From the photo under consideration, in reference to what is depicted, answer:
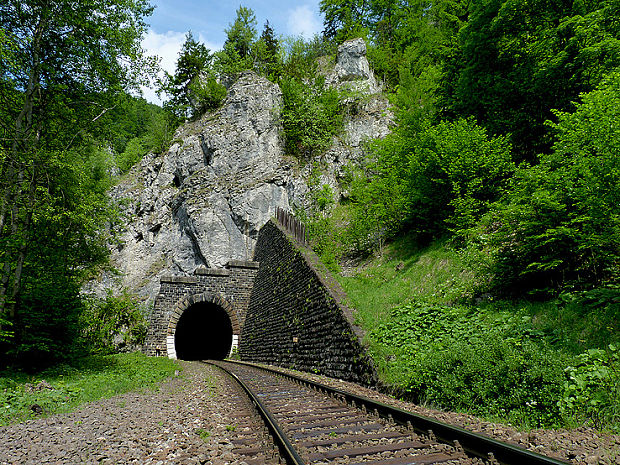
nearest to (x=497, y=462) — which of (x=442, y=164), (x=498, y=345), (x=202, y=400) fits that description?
(x=498, y=345)

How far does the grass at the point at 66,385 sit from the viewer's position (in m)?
5.85

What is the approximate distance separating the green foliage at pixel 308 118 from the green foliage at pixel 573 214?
21897 mm

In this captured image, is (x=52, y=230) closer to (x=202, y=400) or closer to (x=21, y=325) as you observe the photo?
(x=21, y=325)

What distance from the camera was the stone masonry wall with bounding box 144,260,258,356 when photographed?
59.6 feet

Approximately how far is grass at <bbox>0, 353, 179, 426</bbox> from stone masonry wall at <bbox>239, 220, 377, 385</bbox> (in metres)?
4.30

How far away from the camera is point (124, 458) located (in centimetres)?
333

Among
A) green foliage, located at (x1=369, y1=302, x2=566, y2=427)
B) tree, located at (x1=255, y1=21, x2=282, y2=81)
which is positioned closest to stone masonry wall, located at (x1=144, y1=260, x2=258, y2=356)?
green foliage, located at (x1=369, y1=302, x2=566, y2=427)

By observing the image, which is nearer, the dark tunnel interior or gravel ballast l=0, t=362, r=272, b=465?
gravel ballast l=0, t=362, r=272, b=465

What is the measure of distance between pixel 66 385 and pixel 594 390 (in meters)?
9.86

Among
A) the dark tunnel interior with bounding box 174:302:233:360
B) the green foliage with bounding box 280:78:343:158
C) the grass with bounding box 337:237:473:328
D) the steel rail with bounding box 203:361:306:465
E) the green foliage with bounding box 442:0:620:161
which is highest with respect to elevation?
the green foliage with bounding box 280:78:343:158

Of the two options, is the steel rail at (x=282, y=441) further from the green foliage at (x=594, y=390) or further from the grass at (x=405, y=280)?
the grass at (x=405, y=280)

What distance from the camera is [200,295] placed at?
19.4 metres

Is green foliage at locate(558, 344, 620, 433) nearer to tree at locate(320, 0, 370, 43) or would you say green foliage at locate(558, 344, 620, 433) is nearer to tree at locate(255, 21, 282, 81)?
tree at locate(255, 21, 282, 81)

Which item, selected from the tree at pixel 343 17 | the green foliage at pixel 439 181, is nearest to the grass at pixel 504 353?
the green foliage at pixel 439 181
